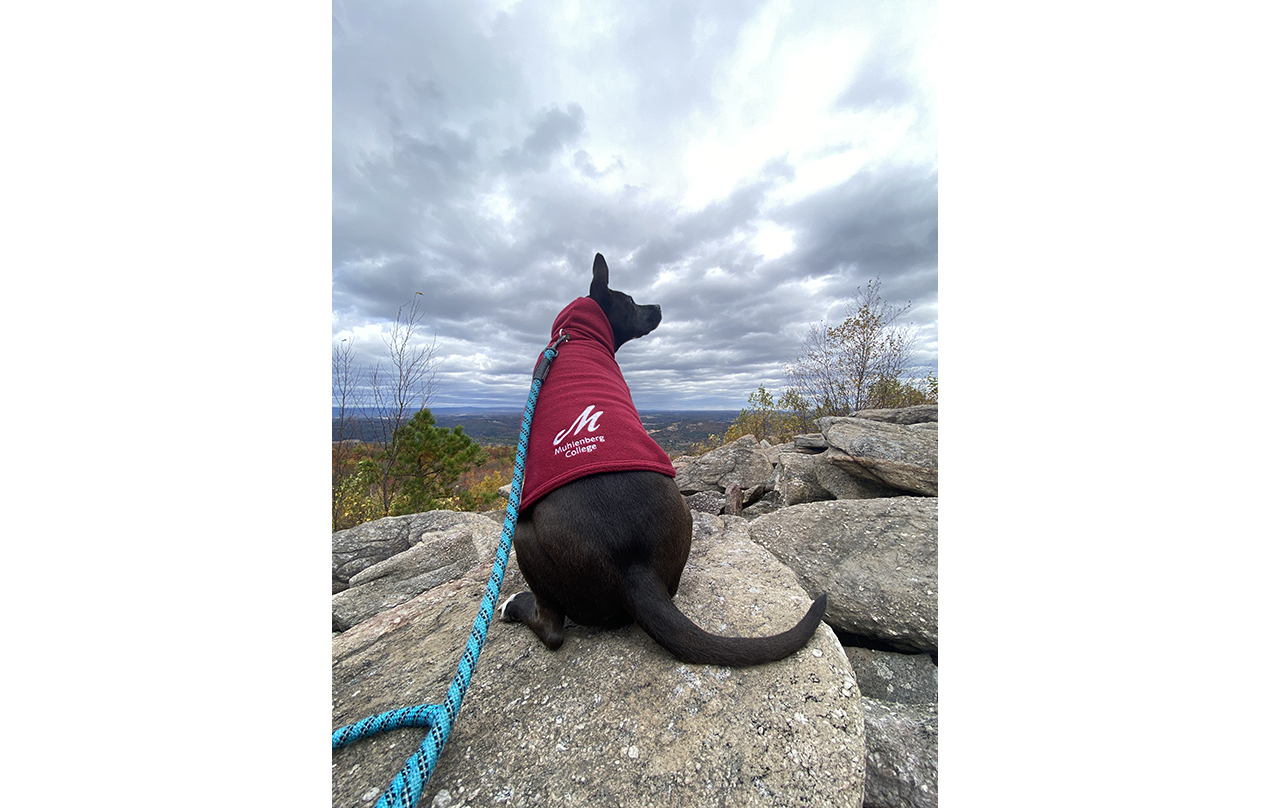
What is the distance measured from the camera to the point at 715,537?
275 cm

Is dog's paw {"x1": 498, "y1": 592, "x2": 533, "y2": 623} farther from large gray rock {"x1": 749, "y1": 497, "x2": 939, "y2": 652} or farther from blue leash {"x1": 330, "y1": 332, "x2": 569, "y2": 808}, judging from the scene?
large gray rock {"x1": 749, "y1": 497, "x2": 939, "y2": 652}

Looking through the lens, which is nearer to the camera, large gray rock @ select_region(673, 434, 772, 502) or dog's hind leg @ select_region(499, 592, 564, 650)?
dog's hind leg @ select_region(499, 592, 564, 650)

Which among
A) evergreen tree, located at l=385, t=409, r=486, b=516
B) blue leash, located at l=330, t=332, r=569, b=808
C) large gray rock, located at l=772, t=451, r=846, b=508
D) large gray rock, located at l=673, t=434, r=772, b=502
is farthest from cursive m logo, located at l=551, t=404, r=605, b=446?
evergreen tree, located at l=385, t=409, r=486, b=516

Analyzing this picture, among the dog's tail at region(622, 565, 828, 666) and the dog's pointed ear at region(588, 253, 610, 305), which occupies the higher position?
the dog's pointed ear at region(588, 253, 610, 305)

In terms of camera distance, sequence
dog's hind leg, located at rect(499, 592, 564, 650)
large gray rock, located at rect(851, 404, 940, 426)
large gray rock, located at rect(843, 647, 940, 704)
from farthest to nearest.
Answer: large gray rock, located at rect(851, 404, 940, 426), large gray rock, located at rect(843, 647, 940, 704), dog's hind leg, located at rect(499, 592, 564, 650)

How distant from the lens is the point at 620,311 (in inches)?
136

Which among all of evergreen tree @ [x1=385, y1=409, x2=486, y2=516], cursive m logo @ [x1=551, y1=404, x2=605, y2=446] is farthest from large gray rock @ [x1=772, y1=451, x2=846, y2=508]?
evergreen tree @ [x1=385, y1=409, x2=486, y2=516]

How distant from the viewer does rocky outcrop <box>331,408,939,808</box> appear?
1.11m

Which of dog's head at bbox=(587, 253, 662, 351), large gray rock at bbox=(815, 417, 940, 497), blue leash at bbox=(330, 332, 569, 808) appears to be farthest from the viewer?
large gray rock at bbox=(815, 417, 940, 497)

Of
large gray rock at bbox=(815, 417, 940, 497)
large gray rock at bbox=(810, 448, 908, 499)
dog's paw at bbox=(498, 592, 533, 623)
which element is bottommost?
dog's paw at bbox=(498, 592, 533, 623)

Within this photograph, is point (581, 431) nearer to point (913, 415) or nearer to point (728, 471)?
point (728, 471)

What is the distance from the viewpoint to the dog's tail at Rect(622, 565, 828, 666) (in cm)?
137

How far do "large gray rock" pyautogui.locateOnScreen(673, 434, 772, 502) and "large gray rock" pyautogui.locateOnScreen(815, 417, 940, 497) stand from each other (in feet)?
3.38

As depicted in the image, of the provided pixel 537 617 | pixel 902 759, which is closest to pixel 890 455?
pixel 902 759
